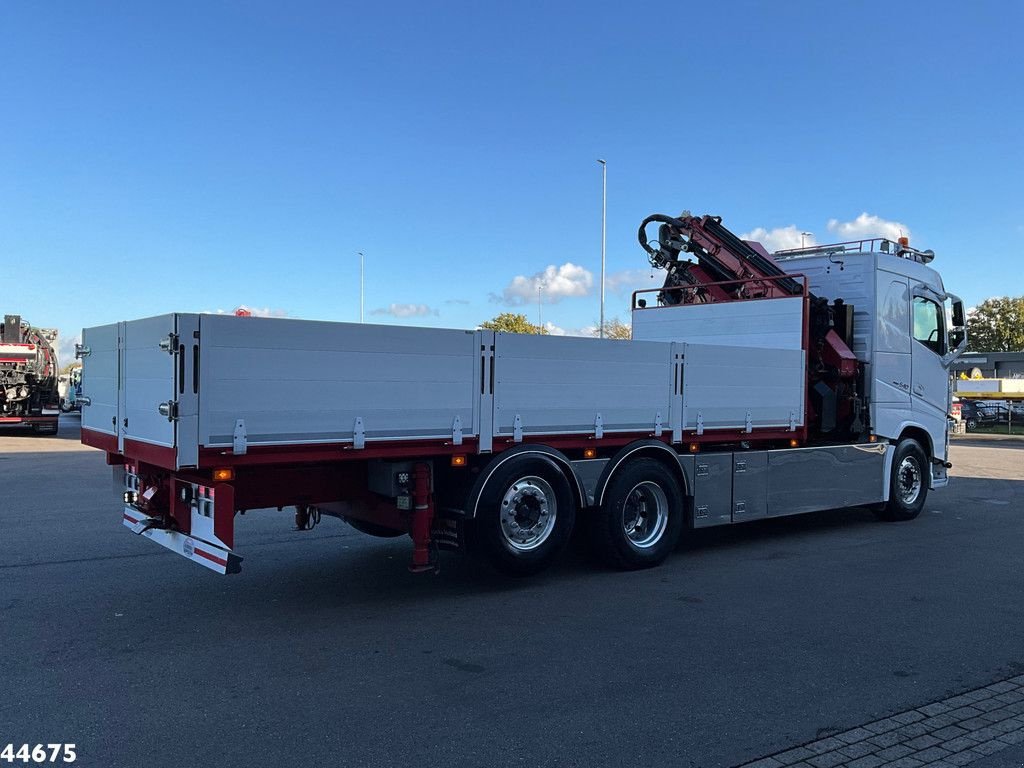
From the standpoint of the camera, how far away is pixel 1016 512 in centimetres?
1245

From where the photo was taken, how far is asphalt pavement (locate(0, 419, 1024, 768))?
13.8 ft

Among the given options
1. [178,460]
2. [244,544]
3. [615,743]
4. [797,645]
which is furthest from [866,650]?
[244,544]

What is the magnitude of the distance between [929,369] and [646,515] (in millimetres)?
5830

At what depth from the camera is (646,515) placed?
831 cm

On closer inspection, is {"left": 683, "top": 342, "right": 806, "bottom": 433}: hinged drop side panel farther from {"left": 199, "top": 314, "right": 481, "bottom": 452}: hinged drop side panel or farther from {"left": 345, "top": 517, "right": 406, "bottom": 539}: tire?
{"left": 345, "top": 517, "right": 406, "bottom": 539}: tire

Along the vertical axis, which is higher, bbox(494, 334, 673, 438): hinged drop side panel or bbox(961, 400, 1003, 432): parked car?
bbox(494, 334, 673, 438): hinged drop side panel

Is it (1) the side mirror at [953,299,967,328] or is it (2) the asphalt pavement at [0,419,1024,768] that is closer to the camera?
(2) the asphalt pavement at [0,419,1024,768]

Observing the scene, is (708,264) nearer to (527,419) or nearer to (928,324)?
(928,324)

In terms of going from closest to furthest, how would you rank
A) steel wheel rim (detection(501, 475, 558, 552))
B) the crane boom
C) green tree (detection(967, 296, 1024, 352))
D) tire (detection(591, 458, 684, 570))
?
steel wheel rim (detection(501, 475, 558, 552))
tire (detection(591, 458, 684, 570))
the crane boom
green tree (detection(967, 296, 1024, 352))

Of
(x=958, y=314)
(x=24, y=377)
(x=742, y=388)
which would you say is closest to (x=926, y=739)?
(x=742, y=388)

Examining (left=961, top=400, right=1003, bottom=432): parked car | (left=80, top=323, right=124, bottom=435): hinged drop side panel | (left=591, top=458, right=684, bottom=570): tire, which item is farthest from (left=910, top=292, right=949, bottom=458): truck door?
(left=961, top=400, right=1003, bottom=432): parked car

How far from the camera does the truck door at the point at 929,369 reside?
11.5 m

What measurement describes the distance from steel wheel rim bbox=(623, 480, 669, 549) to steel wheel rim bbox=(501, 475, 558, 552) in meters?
1.08

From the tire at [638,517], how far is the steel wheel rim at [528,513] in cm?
69
